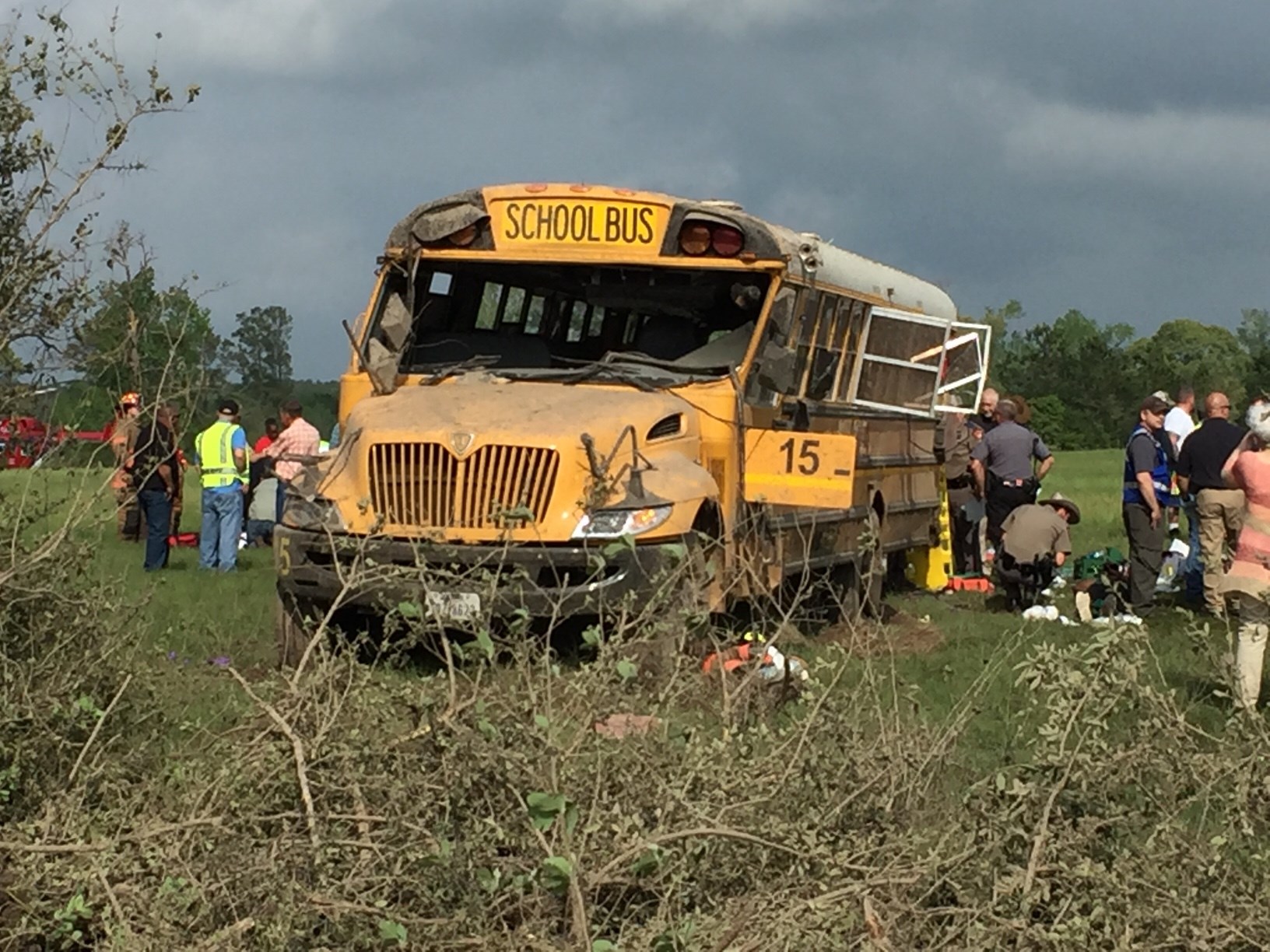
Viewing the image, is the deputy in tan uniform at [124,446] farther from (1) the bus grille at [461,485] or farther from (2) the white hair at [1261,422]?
(2) the white hair at [1261,422]

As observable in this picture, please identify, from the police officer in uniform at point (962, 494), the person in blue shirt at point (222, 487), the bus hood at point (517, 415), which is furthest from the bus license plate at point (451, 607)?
the person in blue shirt at point (222, 487)

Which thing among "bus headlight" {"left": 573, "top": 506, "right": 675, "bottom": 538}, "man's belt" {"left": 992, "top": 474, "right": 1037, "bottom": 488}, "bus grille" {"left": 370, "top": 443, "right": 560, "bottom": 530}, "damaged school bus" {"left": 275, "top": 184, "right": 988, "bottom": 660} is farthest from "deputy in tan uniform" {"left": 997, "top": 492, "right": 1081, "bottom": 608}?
"bus grille" {"left": 370, "top": 443, "right": 560, "bottom": 530}

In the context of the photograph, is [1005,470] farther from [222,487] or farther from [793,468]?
[222,487]

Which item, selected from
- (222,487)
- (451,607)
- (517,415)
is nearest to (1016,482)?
(222,487)

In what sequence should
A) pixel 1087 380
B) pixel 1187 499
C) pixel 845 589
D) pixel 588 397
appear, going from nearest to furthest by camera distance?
pixel 588 397, pixel 845 589, pixel 1187 499, pixel 1087 380

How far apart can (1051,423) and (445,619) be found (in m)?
86.4

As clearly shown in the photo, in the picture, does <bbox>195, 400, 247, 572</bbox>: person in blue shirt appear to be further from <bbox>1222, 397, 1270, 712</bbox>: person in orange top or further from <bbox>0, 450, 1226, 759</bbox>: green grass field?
<bbox>1222, 397, 1270, 712</bbox>: person in orange top

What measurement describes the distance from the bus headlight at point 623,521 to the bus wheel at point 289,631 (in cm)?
170

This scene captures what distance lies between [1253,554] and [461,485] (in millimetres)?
4143

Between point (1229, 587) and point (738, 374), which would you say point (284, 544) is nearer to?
point (738, 374)

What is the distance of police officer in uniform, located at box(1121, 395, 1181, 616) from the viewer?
1592 cm

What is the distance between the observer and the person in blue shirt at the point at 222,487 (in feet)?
63.2

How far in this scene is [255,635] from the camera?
12594 millimetres

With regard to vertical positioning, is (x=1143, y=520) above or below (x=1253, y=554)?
below
